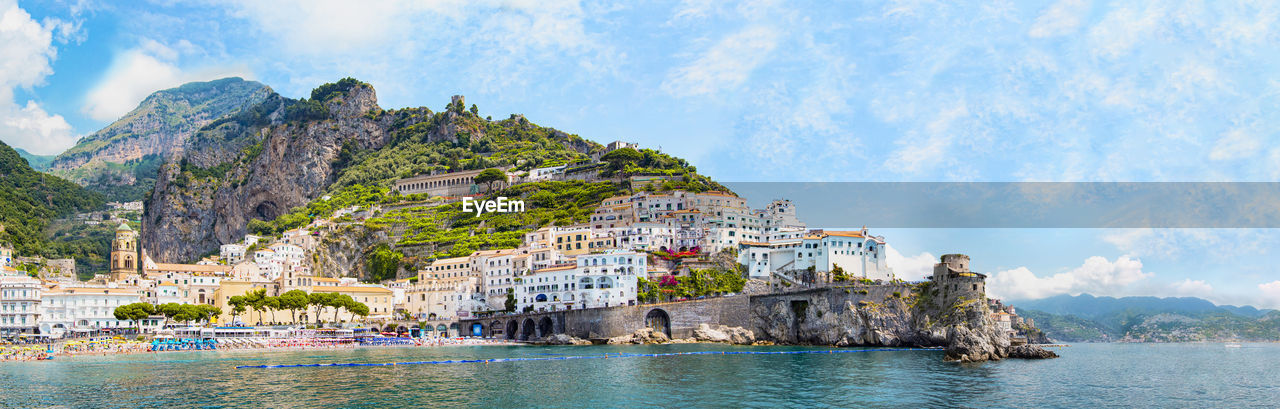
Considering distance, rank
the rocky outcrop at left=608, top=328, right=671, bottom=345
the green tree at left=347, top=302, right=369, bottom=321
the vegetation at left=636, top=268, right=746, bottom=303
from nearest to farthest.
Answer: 1. the rocky outcrop at left=608, top=328, right=671, bottom=345
2. the vegetation at left=636, top=268, right=746, bottom=303
3. the green tree at left=347, top=302, right=369, bottom=321

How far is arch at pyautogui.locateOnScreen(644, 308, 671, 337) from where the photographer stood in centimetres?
7645

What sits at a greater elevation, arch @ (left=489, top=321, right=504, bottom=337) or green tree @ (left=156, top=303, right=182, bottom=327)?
green tree @ (left=156, top=303, right=182, bottom=327)

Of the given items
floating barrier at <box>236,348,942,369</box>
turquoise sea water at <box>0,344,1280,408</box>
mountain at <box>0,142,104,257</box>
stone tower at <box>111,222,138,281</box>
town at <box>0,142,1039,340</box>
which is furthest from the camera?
mountain at <box>0,142,104,257</box>

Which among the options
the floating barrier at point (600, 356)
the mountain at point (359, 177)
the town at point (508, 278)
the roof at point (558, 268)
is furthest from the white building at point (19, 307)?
the roof at point (558, 268)

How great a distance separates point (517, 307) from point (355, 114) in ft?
270

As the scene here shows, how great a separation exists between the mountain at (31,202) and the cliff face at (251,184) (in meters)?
15.6

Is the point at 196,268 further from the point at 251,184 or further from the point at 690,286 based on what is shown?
the point at 251,184

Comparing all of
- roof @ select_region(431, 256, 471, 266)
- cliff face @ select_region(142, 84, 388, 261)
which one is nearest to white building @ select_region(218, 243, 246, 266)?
roof @ select_region(431, 256, 471, 266)

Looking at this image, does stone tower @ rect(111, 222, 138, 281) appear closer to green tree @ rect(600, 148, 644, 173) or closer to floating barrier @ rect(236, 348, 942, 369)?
floating barrier @ rect(236, 348, 942, 369)

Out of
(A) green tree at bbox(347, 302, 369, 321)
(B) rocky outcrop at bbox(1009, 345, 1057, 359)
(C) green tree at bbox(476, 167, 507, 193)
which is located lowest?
(B) rocky outcrop at bbox(1009, 345, 1057, 359)

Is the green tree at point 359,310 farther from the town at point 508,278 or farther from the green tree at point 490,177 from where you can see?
the green tree at point 490,177

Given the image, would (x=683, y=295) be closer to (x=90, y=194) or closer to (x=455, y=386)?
(x=455, y=386)

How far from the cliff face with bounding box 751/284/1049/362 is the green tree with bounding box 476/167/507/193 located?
55.2 meters

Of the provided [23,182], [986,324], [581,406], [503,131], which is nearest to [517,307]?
[986,324]
